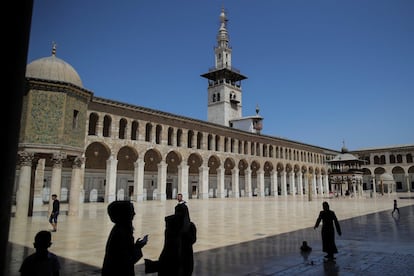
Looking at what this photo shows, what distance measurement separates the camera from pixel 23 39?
1868 millimetres

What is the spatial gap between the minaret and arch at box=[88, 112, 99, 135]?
28651 millimetres

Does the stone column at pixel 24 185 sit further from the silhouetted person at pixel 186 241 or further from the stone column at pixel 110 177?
the stone column at pixel 110 177

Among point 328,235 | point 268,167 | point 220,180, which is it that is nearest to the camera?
point 328,235

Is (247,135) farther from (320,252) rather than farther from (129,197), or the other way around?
(320,252)

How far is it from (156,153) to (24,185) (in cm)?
1862

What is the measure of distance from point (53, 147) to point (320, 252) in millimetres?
12030

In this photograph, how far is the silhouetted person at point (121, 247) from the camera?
2.74 m

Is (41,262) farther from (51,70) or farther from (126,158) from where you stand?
(126,158)

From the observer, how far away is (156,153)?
32594 mm

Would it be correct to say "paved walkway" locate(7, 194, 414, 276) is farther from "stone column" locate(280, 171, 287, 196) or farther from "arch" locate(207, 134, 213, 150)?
"stone column" locate(280, 171, 287, 196)

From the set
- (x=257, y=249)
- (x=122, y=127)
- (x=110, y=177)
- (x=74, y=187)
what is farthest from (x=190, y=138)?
(x=257, y=249)

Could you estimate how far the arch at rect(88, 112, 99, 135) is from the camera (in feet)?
86.2

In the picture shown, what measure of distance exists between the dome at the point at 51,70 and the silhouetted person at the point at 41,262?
1371cm

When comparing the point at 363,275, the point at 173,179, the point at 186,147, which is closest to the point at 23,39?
the point at 363,275
